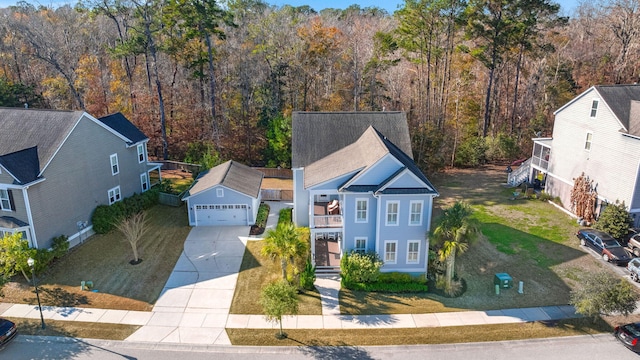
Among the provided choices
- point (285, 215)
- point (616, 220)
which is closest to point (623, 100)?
point (616, 220)

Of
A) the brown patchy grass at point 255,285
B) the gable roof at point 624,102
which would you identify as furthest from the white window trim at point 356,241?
the gable roof at point 624,102

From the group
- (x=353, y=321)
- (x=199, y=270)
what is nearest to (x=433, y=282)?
(x=353, y=321)

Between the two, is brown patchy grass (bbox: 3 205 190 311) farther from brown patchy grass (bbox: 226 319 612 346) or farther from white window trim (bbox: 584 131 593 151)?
white window trim (bbox: 584 131 593 151)

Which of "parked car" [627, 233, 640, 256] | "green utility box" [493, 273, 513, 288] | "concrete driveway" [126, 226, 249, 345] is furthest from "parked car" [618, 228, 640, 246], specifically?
"concrete driveway" [126, 226, 249, 345]

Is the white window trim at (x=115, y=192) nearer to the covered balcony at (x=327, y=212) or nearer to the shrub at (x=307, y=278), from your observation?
the covered balcony at (x=327, y=212)

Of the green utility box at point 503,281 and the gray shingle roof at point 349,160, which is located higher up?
the gray shingle roof at point 349,160

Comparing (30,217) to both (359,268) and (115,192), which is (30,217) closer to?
(115,192)
